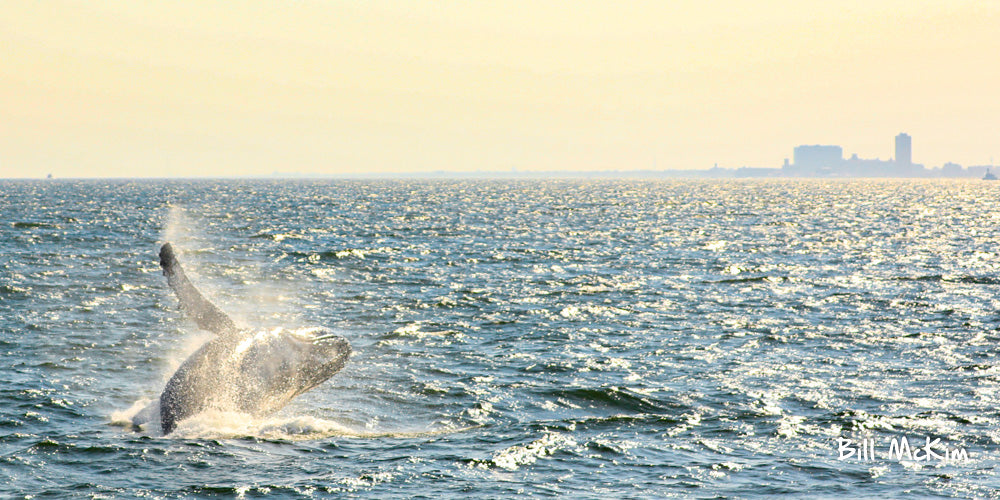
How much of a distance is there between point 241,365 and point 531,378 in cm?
793

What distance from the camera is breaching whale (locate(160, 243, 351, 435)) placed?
1520cm

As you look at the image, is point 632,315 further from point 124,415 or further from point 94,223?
point 94,223

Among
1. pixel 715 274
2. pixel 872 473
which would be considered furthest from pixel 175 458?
pixel 715 274

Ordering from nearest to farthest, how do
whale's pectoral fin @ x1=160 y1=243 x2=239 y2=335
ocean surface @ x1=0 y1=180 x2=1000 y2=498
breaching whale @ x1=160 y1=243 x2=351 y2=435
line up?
ocean surface @ x1=0 y1=180 x2=1000 y2=498 → breaching whale @ x1=160 y1=243 x2=351 y2=435 → whale's pectoral fin @ x1=160 y1=243 x2=239 y2=335

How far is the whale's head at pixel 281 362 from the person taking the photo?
15281mm

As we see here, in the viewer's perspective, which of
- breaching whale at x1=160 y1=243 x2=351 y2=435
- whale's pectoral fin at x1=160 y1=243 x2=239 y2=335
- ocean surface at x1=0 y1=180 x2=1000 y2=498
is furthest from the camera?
whale's pectoral fin at x1=160 y1=243 x2=239 y2=335

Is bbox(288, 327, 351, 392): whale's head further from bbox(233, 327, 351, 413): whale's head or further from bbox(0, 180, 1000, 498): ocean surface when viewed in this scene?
bbox(0, 180, 1000, 498): ocean surface
